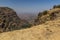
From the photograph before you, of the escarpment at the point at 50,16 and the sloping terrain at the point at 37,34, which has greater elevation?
the sloping terrain at the point at 37,34

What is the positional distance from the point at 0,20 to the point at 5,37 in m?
26.4

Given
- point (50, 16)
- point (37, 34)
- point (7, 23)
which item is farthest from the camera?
point (7, 23)

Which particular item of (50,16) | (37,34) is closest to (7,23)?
(50,16)

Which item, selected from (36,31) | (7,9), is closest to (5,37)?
(36,31)

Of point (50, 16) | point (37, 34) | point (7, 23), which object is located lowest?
point (7, 23)

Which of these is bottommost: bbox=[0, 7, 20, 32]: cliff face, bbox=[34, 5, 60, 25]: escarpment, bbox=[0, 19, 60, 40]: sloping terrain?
bbox=[0, 7, 20, 32]: cliff face

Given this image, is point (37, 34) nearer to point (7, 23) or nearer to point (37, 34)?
point (37, 34)

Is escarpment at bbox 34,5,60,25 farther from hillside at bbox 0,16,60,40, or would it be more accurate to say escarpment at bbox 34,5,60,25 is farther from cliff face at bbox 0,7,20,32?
hillside at bbox 0,16,60,40

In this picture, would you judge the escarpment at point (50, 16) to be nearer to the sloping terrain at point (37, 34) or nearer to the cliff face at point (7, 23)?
the cliff face at point (7, 23)

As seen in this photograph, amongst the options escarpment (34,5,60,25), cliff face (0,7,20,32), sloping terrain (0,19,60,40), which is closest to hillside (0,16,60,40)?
sloping terrain (0,19,60,40)

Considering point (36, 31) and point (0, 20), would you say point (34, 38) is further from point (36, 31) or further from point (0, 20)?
point (0, 20)

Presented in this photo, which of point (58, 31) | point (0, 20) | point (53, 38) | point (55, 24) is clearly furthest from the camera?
point (0, 20)

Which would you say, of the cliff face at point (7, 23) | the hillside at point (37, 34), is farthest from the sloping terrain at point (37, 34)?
the cliff face at point (7, 23)

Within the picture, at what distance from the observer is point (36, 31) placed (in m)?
12.3
